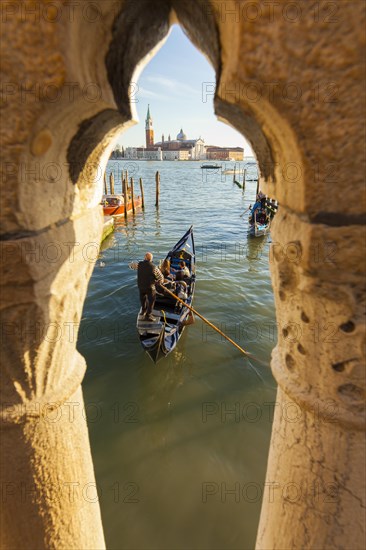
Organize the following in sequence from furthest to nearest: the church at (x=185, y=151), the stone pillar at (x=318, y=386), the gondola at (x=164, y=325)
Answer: the church at (x=185, y=151) < the gondola at (x=164, y=325) < the stone pillar at (x=318, y=386)

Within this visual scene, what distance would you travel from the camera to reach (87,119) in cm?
108

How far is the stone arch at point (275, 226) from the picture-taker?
857mm

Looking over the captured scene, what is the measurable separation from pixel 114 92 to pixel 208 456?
14.9 ft

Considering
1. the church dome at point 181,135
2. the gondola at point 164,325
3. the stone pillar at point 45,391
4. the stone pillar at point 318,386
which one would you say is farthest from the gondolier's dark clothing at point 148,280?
the church dome at point 181,135

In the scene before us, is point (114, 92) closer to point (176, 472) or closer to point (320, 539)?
point (320, 539)

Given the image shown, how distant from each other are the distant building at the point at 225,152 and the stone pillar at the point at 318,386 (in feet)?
389

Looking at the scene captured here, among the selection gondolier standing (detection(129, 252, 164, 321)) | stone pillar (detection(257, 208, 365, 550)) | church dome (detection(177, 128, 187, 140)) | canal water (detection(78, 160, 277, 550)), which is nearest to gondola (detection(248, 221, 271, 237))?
canal water (detection(78, 160, 277, 550))

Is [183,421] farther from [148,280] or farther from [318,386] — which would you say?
[318,386]

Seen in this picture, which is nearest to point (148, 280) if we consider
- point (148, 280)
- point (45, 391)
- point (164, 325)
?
point (148, 280)

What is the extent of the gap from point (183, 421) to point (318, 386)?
4209 millimetres

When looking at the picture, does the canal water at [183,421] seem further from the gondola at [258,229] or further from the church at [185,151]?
the church at [185,151]

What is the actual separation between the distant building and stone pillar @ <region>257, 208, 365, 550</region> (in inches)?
4673

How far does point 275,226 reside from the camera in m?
1.25

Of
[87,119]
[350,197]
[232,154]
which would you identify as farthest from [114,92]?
[232,154]
